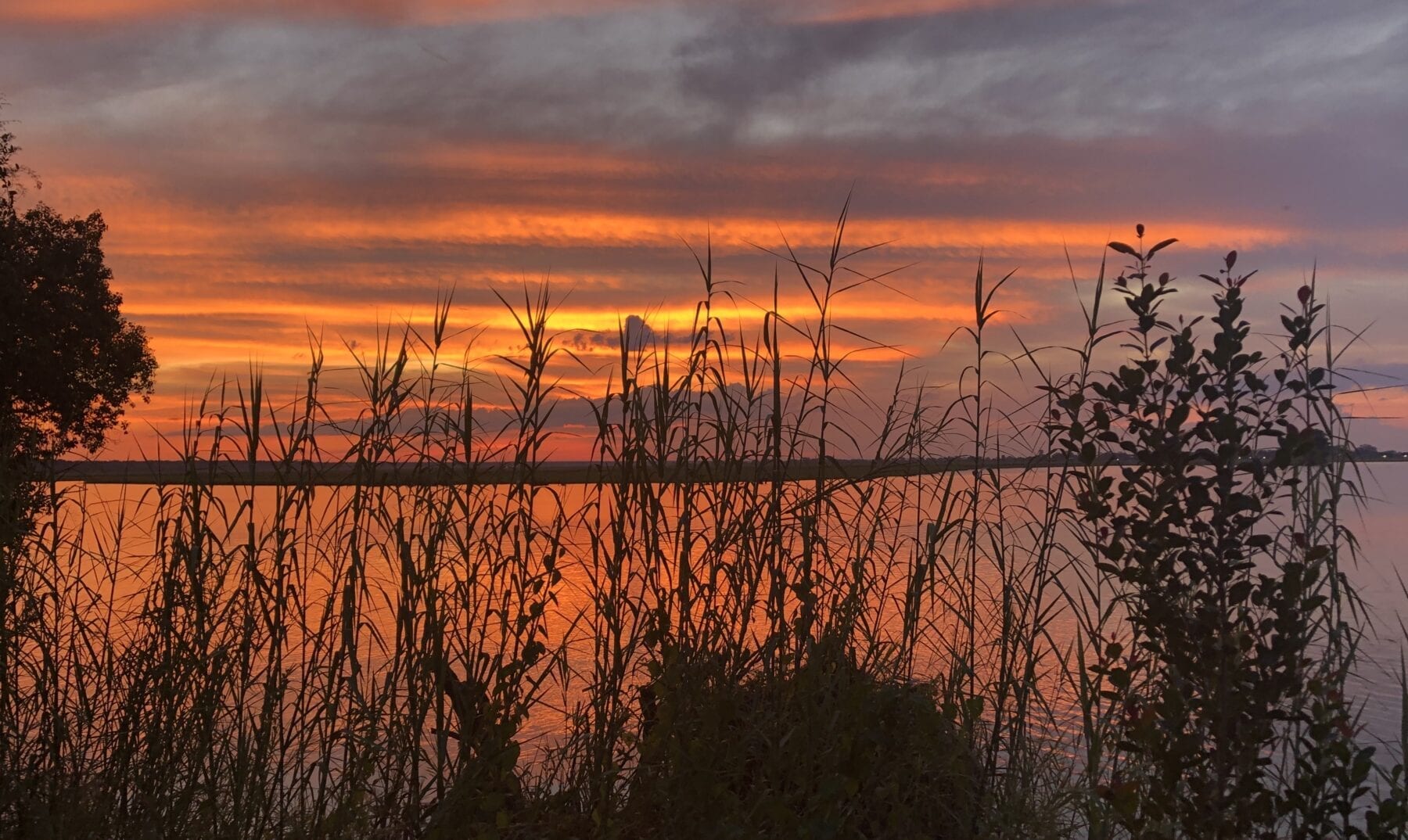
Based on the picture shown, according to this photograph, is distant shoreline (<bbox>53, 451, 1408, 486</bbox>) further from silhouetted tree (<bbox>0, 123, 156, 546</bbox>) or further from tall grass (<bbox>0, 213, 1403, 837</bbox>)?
silhouetted tree (<bbox>0, 123, 156, 546</bbox>)

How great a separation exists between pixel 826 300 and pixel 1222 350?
54.1 inches

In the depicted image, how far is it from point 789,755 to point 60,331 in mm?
18405

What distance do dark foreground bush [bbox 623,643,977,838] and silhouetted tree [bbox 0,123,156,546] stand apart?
636 inches

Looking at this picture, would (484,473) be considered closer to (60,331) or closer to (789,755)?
A: (789,755)

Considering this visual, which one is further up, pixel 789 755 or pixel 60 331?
pixel 60 331

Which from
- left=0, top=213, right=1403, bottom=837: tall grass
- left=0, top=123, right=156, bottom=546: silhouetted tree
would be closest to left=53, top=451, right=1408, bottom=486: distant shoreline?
left=0, top=213, right=1403, bottom=837: tall grass

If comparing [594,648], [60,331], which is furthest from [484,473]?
[60,331]

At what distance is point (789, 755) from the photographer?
139 inches

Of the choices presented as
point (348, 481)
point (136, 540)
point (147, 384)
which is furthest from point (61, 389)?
point (348, 481)

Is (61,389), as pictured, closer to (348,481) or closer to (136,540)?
(136,540)

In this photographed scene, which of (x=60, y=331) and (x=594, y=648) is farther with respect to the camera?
(x=60, y=331)

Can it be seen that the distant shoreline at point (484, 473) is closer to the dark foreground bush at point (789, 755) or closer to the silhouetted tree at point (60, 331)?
the dark foreground bush at point (789, 755)

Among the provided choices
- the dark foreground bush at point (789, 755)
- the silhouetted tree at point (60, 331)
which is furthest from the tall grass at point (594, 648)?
the silhouetted tree at point (60, 331)

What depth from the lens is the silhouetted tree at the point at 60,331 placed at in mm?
17391
